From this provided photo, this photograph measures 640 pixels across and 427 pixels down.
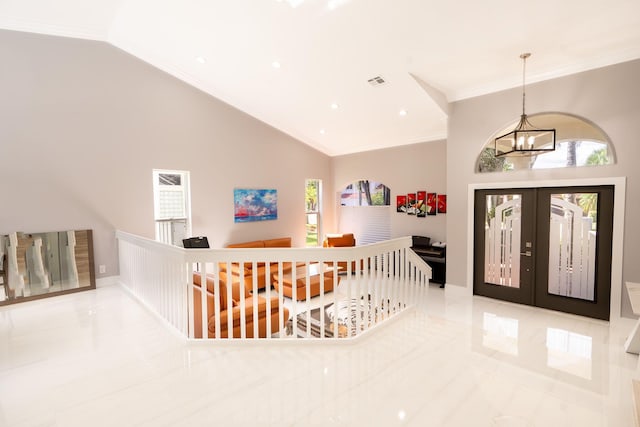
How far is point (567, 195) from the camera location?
426 cm

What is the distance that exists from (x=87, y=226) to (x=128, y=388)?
3644mm

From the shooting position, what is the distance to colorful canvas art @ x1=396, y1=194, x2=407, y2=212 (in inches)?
278

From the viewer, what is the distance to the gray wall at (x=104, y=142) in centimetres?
439

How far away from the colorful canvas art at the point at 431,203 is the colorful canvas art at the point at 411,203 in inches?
13.1

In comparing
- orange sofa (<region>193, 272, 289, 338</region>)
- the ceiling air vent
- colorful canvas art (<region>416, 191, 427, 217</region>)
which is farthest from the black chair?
colorful canvas art (<region>416, 191, 427, 217</region>)

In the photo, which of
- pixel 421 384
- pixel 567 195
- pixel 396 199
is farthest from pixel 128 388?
pixel 396 199

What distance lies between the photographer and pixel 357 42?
396 centimetres

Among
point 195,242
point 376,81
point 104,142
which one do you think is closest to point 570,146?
point 376,81

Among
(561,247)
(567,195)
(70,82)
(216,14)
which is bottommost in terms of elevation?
(561,247)

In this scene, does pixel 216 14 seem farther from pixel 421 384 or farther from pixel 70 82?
pixel 421 384

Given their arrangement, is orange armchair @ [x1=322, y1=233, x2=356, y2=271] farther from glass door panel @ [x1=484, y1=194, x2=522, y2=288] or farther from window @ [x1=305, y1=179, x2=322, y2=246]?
glass door panel @ [x1=484, y1=194, x2=522, y2=288]

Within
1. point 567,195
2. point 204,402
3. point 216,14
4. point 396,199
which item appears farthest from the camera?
point 396,199

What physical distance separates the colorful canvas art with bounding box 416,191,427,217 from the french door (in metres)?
1.66

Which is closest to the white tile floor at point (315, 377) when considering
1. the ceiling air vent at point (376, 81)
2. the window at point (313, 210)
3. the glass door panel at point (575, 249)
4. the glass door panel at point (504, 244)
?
the glass door panel at point (575, 249)
